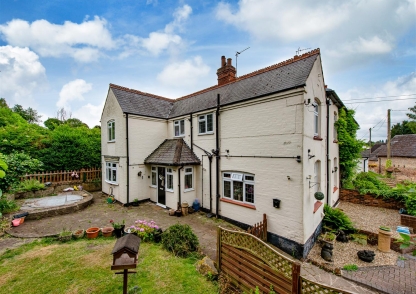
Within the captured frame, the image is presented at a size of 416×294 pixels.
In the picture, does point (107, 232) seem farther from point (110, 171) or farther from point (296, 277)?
point (296, 277)

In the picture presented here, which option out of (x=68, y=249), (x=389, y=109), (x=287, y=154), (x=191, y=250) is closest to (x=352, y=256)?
(x=287, y=154)

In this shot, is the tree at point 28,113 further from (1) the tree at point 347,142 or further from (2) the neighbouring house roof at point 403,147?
(2) the neighbouring house roof at point 403,147

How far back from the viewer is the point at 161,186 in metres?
12.4

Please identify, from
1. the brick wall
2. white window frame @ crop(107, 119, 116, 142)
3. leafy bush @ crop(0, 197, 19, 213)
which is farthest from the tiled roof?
the brick wall

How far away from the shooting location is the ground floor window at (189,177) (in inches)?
447

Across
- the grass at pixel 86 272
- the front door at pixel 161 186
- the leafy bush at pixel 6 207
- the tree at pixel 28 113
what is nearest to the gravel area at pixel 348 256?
the grass at pixel 86 272

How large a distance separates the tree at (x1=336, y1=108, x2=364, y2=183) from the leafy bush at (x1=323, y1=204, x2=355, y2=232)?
18.6ft

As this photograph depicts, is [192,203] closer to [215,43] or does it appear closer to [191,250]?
[191,250]

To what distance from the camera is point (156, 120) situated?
13609 mm

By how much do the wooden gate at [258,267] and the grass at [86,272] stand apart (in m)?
0.79

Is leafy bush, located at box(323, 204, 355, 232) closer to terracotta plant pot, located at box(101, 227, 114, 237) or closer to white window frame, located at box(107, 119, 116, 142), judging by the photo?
terracotta plant pot, located at box(101, 227, 114, 237)

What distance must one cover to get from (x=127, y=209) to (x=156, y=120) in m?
6.60

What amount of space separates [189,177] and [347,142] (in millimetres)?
11662

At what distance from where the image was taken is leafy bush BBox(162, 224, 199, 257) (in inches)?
251
